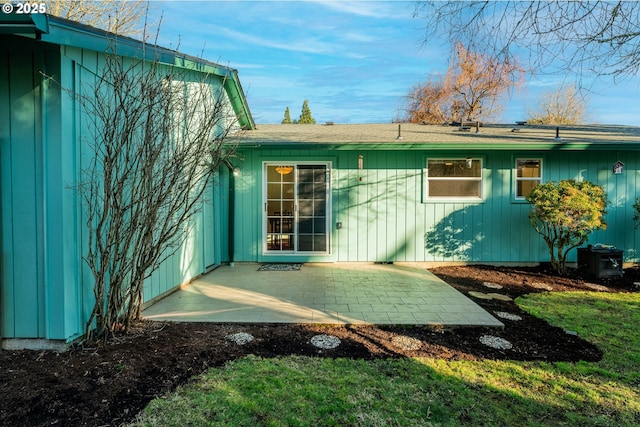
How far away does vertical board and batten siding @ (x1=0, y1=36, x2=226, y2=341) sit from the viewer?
3174mm

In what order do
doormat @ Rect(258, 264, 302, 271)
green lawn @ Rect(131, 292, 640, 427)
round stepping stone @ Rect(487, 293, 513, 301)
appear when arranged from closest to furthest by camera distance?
green lawn @ Rect(131, 292, 640, 427)
round stepping stone @ Rect(487, 293, 513, 301)
doormat @ Rect(258, 264, 302, 271)

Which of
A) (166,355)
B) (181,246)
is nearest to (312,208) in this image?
(181,246)

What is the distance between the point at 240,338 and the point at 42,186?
2280 millimetres

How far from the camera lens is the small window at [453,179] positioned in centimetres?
760

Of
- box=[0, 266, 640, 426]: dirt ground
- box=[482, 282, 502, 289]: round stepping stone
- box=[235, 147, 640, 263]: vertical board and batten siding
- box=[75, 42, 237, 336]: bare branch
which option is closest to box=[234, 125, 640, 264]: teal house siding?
box=[235, 147, 640, 263]: vertical board and batten siding

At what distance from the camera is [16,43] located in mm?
3123

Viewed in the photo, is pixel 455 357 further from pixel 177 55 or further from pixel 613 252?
pixel 613 252

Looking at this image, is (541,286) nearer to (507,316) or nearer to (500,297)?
(500,297)

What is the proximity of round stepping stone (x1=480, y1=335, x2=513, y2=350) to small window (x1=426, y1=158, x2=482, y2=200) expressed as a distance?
421 cm

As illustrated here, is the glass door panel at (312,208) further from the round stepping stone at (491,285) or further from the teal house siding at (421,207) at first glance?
the round stepping stone at (491,285)

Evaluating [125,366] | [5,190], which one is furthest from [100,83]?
[125,366]

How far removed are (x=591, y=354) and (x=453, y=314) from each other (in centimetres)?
136

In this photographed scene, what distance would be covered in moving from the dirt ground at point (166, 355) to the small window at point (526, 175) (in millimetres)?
3640

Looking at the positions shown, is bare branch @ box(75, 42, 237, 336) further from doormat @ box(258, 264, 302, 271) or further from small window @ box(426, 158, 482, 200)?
small window @ box(426, 158, 482, 200)
